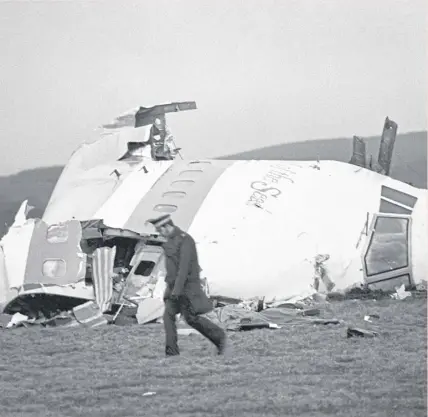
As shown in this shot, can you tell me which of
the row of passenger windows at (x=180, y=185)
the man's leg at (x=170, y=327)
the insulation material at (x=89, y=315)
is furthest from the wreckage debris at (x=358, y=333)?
the row of passenger windows at (x=180, y=185)

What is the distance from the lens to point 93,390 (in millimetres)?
7980

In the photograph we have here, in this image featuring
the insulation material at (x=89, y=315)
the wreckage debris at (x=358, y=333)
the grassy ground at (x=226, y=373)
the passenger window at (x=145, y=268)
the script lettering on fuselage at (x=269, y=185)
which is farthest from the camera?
the script lettering on fuselage at (x=269, y=185)

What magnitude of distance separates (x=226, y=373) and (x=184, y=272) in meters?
0.94

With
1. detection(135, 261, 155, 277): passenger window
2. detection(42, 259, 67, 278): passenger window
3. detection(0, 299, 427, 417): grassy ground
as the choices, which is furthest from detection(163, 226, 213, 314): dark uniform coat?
detection(42, 259, 67, 278): passenger window

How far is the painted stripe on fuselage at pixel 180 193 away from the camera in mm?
11656

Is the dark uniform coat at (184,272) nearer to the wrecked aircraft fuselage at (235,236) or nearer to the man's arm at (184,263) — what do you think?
the man's arm at (184,263)

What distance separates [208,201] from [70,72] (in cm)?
216

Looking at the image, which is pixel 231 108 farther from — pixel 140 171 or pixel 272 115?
pixel 140 171

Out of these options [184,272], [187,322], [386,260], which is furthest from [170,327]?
[386,260]

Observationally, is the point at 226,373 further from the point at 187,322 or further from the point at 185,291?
the point at 185,291

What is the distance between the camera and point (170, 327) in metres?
8.86

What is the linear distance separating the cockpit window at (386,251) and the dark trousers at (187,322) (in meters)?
3.47

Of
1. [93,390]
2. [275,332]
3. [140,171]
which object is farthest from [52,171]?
[93,390]

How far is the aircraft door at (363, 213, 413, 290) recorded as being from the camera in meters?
11.7
